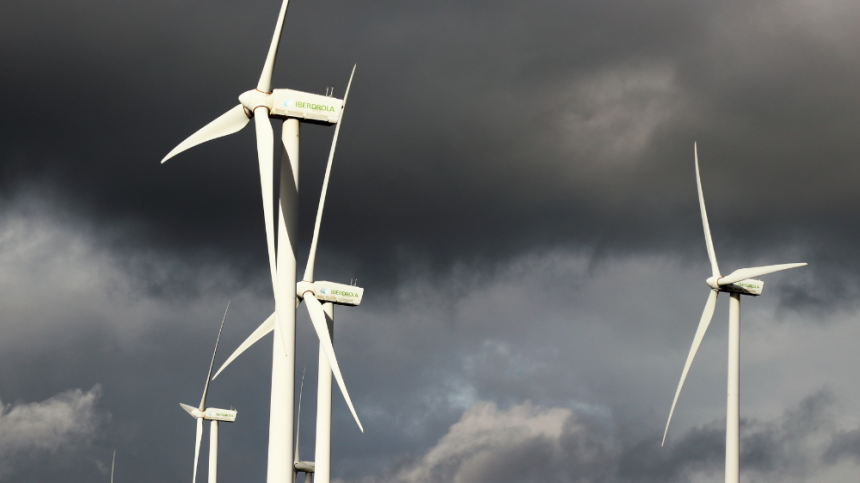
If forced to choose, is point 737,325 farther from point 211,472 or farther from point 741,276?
point 211,472

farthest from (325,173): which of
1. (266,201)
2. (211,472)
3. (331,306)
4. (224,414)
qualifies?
(224,414)

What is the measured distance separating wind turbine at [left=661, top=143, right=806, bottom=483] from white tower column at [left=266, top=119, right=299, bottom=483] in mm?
34612

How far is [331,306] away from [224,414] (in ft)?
164

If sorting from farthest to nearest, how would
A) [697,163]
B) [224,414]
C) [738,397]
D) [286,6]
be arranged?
[224,414] < [697,163] < [738,397] < [286,6]

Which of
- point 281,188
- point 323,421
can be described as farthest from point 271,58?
point 323,421

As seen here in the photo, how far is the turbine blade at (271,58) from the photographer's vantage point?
39.1m

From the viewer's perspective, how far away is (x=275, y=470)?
35.9 m

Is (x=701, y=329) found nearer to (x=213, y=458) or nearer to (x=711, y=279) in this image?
(x=711, y=279)

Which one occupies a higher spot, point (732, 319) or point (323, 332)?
point (732, 319)

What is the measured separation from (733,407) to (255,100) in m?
40.8

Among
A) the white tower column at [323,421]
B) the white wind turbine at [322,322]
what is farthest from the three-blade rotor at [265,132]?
the white tower column at [323,421]

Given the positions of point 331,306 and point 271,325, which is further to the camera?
point 331,306

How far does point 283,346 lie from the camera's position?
119 ft

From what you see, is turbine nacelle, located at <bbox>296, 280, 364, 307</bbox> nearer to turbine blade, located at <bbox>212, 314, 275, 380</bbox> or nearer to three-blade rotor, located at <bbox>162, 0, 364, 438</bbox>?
turbine blade, located at <bbox>212, 314, 275, 380</bbox>
